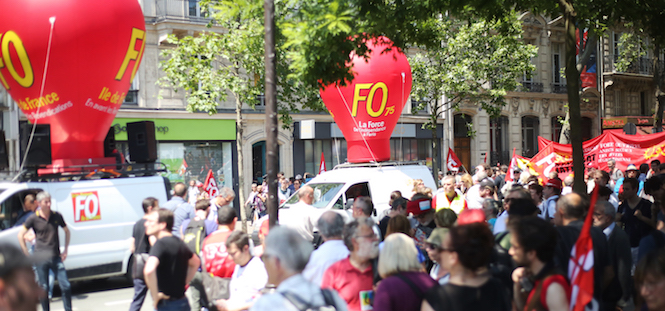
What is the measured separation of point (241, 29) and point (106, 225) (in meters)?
7.21

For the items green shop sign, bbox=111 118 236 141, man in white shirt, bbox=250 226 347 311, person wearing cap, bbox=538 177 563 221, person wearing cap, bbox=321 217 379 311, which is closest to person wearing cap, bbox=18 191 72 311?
person wearing cap, bbox=321 217 379 311

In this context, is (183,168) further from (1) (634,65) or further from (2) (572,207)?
(1) (634,65)

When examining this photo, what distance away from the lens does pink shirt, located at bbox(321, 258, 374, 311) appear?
435cm

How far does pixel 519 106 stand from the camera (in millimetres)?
33125

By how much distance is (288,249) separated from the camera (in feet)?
11.3

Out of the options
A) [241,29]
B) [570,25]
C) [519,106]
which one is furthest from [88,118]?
[519,106]

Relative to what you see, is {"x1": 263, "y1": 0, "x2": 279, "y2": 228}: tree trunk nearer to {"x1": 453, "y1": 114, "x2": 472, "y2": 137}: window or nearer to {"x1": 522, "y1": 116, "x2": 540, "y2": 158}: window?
{"x1": 453, "y1": 114, "x2": 472, "y2": 137}: window

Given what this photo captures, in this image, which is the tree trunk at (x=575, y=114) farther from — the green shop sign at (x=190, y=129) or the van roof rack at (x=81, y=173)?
the green shop sign at (x=190, y=129)

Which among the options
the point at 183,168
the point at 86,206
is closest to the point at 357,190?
the point at 86,206

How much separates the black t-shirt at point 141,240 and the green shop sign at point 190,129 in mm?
13360

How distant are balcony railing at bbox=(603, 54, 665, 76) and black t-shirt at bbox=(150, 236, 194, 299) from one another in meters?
34.3

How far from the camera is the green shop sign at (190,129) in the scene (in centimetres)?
2077

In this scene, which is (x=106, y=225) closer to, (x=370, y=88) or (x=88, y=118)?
(x=88, y=118)

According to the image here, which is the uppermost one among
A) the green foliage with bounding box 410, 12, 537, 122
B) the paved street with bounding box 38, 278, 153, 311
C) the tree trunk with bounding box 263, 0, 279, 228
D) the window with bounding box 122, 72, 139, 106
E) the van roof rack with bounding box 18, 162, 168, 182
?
the green foliage with bounding box 410, 12, 537, 122
